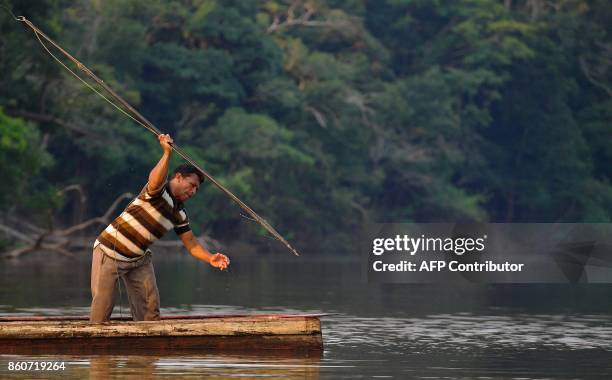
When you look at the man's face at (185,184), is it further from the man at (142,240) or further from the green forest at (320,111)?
the green forest at (320,111)

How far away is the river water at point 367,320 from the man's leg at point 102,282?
1.93 feet

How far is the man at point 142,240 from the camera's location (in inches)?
702

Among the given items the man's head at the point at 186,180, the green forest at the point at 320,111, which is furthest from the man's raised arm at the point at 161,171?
the green forest at the point at 320,111

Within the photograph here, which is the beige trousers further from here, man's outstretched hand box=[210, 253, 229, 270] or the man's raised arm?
the man's raised arm

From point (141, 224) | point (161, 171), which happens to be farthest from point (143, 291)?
point (161, 171)

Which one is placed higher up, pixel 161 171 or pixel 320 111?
pixel 320 111

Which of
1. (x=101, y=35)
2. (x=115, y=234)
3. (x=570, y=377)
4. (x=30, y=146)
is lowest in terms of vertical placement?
(x=570, y=377)

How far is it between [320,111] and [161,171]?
59.0m

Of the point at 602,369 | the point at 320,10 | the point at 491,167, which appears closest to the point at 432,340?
the point at 602,369

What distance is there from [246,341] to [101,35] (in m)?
50.5

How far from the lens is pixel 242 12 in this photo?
75000 mm

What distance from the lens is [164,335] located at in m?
18.4

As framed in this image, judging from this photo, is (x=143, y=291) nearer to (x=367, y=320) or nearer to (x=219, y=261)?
(x=219, y=261)

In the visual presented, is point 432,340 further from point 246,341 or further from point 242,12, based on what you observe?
point 242,12
